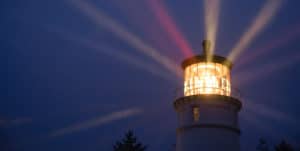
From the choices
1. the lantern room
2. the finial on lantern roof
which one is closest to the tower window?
the lantern room

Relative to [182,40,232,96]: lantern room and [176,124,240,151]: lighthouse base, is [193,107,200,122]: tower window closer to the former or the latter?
[176,124,240,151]: lighthouse base

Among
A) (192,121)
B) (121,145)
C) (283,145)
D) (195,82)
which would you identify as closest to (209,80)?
(195,82)

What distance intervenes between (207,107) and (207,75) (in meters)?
1.45

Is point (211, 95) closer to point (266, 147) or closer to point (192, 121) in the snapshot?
point (192, 121)

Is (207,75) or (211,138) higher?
(207,75)

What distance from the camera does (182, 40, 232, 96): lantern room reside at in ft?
65.9

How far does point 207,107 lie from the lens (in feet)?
64.6

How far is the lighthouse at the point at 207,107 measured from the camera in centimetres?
1952

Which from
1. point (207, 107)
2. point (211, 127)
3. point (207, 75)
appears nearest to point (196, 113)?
point (207, 107)

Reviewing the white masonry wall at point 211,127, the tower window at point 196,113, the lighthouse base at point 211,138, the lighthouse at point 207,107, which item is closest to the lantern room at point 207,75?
the lighthouse at point 207,107

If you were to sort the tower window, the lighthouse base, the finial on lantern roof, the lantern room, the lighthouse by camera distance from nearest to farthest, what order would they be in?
the lighthouse base
the lighthouse
the tower window
the lantern room
the finial on lantern roof

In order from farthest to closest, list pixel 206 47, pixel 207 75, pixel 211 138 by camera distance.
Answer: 1. pixel 206 47
2. pixel 207 75
3. pixel 211 138

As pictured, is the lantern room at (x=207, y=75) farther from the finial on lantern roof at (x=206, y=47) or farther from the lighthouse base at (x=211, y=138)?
the lighthouse base at (x=211, y=138)

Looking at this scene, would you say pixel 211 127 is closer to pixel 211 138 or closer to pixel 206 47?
Answer: pixel 211 138
